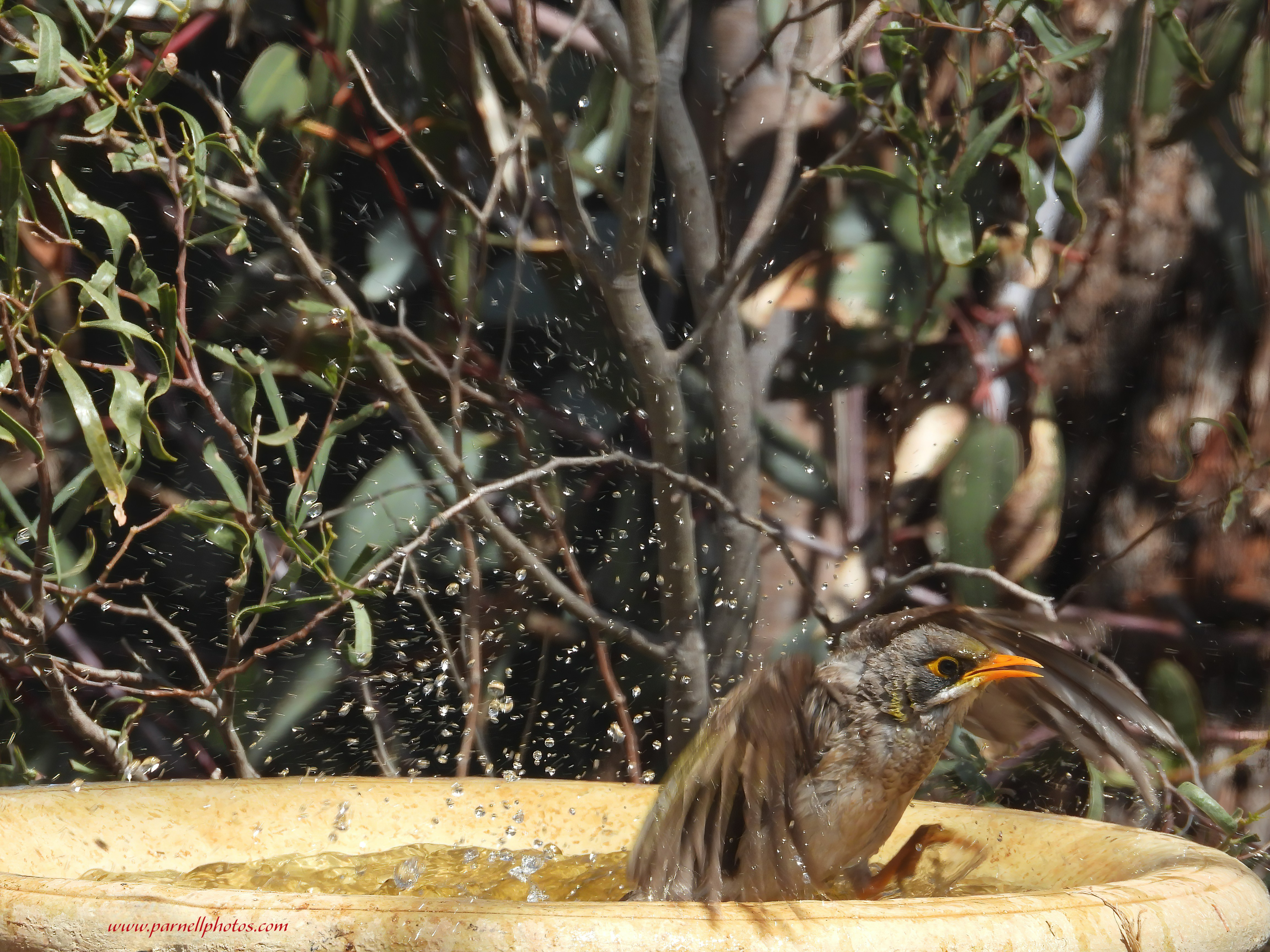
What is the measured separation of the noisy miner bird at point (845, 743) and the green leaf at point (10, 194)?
41.8 inches

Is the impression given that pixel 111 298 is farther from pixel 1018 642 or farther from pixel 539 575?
pixel 1018 642

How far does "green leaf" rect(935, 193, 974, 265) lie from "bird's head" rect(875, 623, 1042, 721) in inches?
38.1

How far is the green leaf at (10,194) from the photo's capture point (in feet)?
4.67

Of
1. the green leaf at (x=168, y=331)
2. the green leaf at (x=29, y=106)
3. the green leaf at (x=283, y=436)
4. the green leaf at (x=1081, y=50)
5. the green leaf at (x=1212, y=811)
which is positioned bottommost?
the green leaf at (x=1212, y=811)

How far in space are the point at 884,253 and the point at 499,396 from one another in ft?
2.98

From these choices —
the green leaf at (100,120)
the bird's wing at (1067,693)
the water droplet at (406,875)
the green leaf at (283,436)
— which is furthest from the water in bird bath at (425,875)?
the green leaf at (100,120)

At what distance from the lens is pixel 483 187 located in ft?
9.41

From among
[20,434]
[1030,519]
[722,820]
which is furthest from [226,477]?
[1030,519]

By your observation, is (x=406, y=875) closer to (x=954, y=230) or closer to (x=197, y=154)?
(x=197, y=154)

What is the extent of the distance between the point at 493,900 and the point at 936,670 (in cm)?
78

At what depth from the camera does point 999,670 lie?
1.37 meters

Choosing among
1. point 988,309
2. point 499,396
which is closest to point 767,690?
point 499,396

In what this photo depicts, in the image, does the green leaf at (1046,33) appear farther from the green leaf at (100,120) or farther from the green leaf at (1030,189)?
the green leaf at (100,120)

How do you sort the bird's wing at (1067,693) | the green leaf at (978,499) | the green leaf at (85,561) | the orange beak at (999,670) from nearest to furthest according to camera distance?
the bird's wing at (1067,693) < the orange beak at (999,670) < the green leaf at (85,561) < the green leaf at (978,499)
